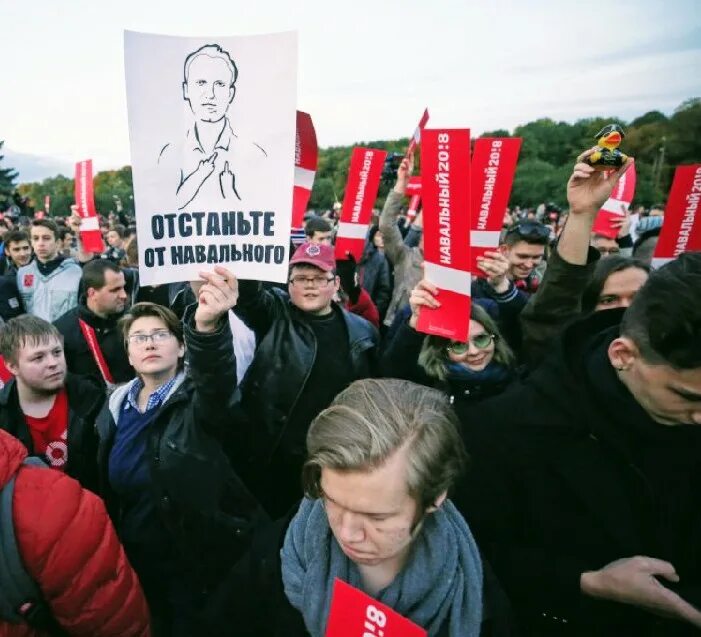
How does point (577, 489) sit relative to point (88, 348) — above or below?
above

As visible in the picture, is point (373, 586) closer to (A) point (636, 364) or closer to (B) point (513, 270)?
(A) point (636, 364)

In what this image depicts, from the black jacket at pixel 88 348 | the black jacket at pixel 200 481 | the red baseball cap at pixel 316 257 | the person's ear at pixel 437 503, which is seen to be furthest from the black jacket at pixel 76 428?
the person's ear at pixel 437 503

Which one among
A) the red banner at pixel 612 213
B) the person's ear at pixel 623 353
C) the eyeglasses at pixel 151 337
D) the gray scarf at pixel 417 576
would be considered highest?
the red banner at pixel 612 213

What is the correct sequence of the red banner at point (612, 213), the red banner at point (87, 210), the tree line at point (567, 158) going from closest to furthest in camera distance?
1. the red banner at point (612, 213)
2. the red banner at point (87, 210)
3. the tree line at point (567, 158)

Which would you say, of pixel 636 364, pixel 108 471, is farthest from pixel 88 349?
pixel 636 364

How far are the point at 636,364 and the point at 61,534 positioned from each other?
1.68 metres

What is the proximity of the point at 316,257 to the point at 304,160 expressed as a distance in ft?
3.34

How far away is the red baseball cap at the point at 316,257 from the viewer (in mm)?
2939

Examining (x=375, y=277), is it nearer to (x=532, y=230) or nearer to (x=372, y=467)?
(x=532, y=230)

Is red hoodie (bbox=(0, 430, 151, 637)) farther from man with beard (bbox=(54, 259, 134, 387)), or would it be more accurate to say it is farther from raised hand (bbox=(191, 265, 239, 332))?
man with beard (bbox=(54, 259, 134, 387))

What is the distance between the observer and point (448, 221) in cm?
199

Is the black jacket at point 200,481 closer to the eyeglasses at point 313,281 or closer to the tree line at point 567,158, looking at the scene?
the eyeglasses at point 313,281

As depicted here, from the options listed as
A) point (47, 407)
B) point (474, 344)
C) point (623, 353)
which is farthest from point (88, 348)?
point (623, 353)

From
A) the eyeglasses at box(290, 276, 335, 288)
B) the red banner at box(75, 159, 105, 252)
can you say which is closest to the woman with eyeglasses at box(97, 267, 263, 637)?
the eyeglasses at box(290, 276, 335, 288)
